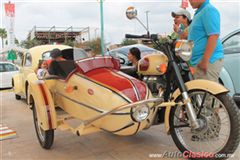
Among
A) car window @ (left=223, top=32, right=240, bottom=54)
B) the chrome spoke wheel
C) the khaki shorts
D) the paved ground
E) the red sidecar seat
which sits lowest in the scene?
the paved ground

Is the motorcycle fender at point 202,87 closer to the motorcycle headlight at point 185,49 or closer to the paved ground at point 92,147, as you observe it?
the motorcycle headlight at point 185,49

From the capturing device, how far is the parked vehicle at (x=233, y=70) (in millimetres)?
4949

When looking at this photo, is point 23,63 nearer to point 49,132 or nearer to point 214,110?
point 49,132

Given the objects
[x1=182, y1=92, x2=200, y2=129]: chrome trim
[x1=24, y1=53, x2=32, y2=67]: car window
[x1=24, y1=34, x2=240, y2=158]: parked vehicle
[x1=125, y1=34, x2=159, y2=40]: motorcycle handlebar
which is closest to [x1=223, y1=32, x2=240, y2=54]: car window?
[x1=24, y1=34, x2=240, y2=158]: parked vehicle

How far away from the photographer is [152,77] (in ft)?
10.6

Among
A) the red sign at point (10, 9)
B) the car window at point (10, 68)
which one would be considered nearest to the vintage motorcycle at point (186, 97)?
the car window at point (10, 68)

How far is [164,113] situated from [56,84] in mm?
1464

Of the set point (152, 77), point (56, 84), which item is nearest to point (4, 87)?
point (56, 84)

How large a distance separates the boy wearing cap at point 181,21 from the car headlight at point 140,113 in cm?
148

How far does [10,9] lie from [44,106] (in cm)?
1569

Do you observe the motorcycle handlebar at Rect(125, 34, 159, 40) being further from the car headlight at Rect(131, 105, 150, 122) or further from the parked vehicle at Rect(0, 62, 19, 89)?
the parked vehicle at Rect(0, 62, 19, 89)

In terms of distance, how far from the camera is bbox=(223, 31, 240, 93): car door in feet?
16.3

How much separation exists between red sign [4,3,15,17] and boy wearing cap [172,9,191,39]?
1556 cm

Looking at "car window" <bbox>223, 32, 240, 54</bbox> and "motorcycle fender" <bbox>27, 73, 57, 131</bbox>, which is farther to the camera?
"car window" <bbox>223, 32, 240, 54</bbox>
